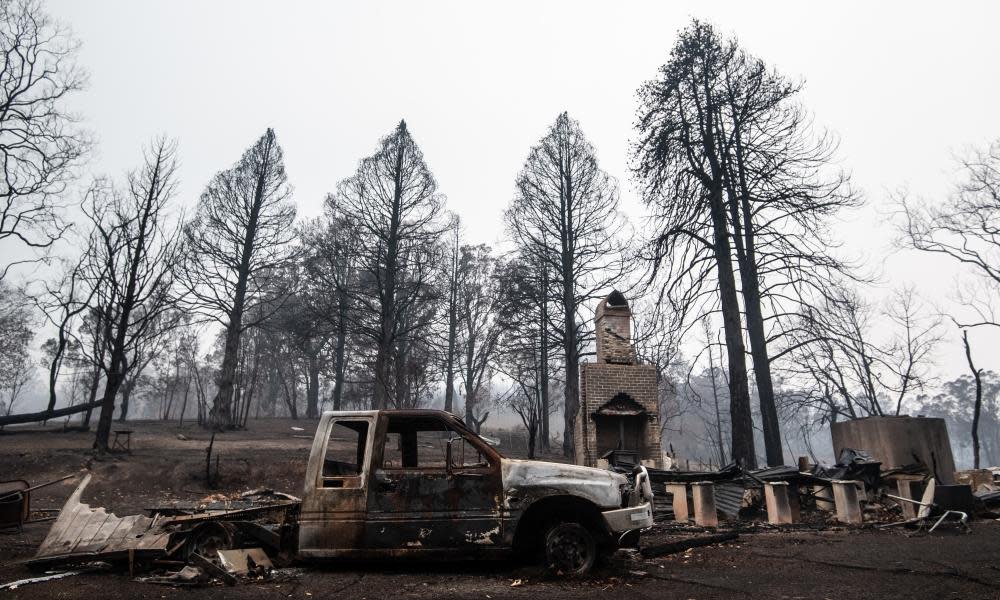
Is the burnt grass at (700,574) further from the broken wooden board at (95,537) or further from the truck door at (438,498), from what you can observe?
the truck door at (438,498)

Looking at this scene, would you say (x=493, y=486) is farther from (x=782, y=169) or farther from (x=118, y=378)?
(x=118, y=378)

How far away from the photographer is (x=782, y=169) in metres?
14.3

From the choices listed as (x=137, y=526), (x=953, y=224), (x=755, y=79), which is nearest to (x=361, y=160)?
(x=755, y=79)

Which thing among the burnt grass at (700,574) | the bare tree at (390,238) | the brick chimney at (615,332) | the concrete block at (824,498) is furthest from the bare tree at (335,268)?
the concrete block at (824,498)

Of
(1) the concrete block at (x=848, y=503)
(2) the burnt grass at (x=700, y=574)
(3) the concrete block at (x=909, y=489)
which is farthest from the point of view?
(3) the concrete block at (x=909, y=489)

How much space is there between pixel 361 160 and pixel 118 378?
12064mm

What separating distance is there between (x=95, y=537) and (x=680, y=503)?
9300 millimetres

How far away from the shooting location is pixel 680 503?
10656 millimetres

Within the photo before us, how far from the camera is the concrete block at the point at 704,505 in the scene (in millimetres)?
9820

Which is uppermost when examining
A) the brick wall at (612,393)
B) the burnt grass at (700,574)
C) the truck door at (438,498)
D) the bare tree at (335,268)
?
the bare tree at (335,268)

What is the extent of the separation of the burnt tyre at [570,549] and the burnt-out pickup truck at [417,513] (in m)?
0.01

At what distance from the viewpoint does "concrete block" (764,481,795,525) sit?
985cm

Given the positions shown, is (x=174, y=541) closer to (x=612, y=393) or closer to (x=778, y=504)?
(x=778, y=504)

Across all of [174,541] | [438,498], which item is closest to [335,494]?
[438,498]
